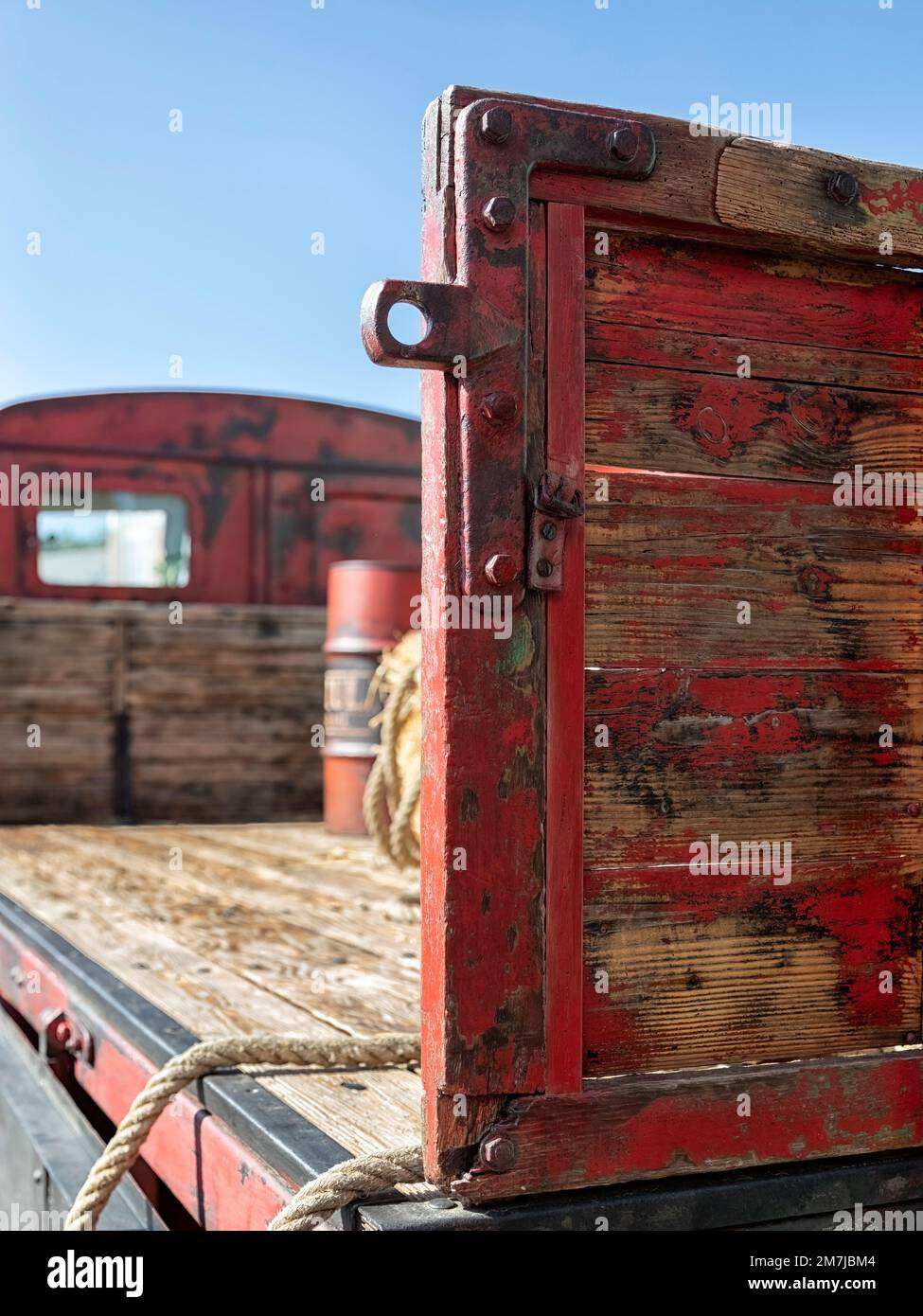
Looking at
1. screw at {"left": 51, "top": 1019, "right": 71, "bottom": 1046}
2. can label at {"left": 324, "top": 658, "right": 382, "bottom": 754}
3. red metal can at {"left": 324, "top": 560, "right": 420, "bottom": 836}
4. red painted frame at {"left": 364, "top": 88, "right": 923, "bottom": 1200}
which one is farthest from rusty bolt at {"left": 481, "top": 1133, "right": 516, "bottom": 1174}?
can label at {"left": 324, "top": 658, "right": 382, "bottom": 754}

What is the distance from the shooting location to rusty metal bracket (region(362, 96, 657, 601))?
159 cm

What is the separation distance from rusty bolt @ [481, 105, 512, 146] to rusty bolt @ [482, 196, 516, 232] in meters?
0.07

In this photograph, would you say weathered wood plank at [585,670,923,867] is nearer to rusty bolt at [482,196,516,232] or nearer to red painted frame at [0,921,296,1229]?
rusty bolt at [482,196,516,232]

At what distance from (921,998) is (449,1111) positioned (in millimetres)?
719

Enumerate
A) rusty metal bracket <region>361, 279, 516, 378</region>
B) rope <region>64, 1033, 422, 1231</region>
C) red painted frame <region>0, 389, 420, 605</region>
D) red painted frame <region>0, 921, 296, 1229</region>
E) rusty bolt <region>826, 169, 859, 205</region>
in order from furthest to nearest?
red painted frame <region>0, 389, 420, 605</region>
rope <region>64, 1033, 422, 1231</region>
red painted frame <region>0, 921, 296, 1229</region>
rusty bolt <region>826, 169, 859, 205</region>
rusty metal bracket <region>361, 279, 516, 378</region>

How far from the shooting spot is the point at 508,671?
1.63m

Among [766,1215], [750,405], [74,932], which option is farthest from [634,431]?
[74,932]

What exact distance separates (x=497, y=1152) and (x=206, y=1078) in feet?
2.66

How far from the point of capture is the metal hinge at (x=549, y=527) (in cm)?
163

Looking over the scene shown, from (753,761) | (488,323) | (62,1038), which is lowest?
(62,1038)

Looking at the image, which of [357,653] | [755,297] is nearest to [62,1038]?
[755,297]

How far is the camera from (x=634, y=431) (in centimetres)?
174

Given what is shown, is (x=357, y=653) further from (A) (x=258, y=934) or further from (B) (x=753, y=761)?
(B) (x=753, y=761)
